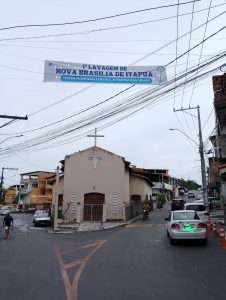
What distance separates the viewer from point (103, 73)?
43.4 feet

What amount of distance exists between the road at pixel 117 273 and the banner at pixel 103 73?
239 inches

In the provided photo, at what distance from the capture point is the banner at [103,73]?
1322cm

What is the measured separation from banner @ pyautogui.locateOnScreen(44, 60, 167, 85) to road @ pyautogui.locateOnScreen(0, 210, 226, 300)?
6.07 meters

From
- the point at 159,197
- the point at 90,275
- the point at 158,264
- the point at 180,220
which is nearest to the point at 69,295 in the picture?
the point at 90,275

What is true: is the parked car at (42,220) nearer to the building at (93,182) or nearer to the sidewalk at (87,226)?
the building at (93,182)

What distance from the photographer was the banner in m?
13.2

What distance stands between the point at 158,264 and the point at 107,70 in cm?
659

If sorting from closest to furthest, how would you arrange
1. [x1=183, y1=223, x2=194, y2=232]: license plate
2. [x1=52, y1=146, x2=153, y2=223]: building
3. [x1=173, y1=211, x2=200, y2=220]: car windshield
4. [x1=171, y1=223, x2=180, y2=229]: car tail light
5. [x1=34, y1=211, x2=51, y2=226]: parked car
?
[x1=183, y1=223, x2=194, y2=232]: license plate
[x1=171, y1=223, x2=180, y2=229]: car tail light
[x1=173, y1=211, x2=200, y2=220]: car windshield
[x1=34, y1=211, x2=51, y2=226]: parked car
[x1=52, y1=146, x2=153, y2=223]: building

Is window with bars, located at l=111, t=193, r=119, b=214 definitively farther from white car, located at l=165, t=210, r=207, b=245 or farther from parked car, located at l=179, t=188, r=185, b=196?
parked car, located at l=179, t=188, r=185, b=196

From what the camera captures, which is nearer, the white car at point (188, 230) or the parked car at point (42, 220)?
the white car at point (188, 230)

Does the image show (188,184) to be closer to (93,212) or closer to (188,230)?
(93,212)

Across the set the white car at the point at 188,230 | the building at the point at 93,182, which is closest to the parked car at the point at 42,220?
the building at the point at 93,182

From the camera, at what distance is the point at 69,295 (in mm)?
8023

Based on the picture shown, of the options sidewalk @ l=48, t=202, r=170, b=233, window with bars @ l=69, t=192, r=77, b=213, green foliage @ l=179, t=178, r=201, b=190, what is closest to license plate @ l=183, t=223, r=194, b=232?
sidewalk @ l=48, t=202, r=170, b=233
